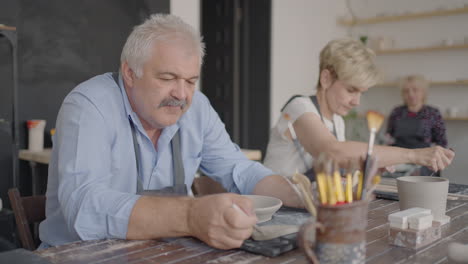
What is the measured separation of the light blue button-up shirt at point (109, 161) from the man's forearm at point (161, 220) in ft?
0.09

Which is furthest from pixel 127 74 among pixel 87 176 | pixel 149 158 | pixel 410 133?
pixel 410 133

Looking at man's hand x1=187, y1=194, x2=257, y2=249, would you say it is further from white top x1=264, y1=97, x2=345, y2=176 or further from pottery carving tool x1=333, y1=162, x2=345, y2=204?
white top x1=264, y1=97, x2=345, y2=176

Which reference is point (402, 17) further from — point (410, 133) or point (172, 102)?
point (172, 102)

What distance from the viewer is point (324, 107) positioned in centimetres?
247

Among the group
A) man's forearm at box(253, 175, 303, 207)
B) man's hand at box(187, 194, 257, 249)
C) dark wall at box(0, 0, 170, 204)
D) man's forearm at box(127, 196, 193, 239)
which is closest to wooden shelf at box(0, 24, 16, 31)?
dark wall at box(0, 0, 170, 204)

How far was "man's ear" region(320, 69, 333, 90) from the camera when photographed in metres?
2.41

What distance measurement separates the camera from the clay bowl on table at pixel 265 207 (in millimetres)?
1238

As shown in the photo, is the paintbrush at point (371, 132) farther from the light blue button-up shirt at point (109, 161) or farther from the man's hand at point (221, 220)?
the light blue button-up shirt at point (109, 161)

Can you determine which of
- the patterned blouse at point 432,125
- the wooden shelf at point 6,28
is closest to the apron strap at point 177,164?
the wooden shelf at point 6,28

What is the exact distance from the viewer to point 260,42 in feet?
16.7

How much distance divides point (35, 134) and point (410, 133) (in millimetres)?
3475

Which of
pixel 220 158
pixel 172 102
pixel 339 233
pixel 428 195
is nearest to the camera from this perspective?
pixel 339 233

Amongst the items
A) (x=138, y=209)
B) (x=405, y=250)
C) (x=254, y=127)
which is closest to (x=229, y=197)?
(x=138, y=209)

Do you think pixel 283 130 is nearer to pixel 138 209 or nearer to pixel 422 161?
pixel 422 161
